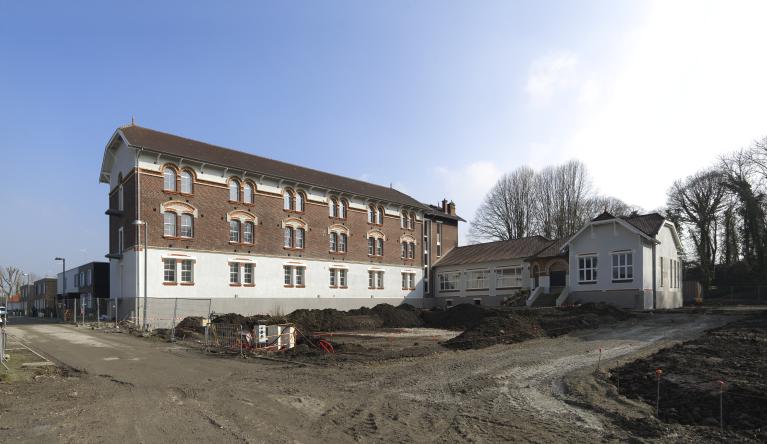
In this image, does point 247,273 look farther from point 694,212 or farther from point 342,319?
point 694,212

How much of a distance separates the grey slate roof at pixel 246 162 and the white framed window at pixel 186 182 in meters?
1.31

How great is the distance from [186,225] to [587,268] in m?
29.6

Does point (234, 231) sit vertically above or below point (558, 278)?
above

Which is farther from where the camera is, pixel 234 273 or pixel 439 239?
pixel 439 239

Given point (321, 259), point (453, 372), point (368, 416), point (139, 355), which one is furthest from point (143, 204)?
point (368, 416)

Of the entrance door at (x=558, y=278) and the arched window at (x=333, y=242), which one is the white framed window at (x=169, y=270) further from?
the entrance door at (x=558, y=278)

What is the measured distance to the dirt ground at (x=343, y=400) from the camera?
8.02 metres

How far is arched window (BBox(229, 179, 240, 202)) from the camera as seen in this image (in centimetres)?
3956

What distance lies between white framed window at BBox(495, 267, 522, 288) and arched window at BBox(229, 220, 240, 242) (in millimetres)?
24611

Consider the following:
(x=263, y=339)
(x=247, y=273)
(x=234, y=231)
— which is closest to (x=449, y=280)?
(x=247, y=273)

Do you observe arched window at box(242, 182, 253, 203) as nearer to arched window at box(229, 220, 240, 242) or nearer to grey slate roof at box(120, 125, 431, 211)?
grey slate roof at box(120, 125, 431, 211)

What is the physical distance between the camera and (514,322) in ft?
75.7

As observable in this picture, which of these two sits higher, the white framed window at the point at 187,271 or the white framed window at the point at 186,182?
the white framed window at the point at 186,182

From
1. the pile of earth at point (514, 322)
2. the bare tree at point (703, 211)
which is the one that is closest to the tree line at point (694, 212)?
the bare tree at point (703, 211)
